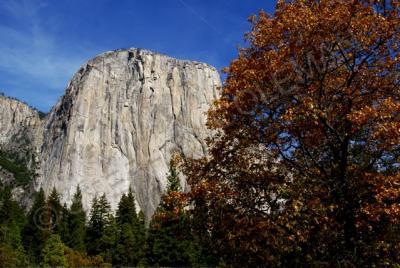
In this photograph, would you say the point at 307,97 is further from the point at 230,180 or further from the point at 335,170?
the point at 230,180

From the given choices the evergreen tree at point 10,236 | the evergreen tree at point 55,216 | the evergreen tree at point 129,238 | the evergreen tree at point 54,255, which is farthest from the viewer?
the evergreen tree at point 55,216

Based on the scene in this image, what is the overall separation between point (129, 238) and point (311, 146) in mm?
52992

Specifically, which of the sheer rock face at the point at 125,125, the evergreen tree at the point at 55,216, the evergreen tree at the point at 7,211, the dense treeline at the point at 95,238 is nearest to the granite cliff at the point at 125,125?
the sheer rock face at the point at 125,125

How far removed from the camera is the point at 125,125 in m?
156

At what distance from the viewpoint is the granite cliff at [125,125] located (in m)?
144

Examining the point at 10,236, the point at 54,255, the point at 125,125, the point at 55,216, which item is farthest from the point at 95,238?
the point at 125,125

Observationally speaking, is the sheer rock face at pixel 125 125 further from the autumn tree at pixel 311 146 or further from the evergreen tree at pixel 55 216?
the autumn tree at pixel 311 146

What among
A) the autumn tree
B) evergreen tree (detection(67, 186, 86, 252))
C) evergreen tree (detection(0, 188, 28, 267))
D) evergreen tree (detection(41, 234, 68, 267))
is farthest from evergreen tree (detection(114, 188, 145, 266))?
the autumn tree

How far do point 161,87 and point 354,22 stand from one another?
6008 inches

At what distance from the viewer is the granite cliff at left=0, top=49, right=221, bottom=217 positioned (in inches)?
5659

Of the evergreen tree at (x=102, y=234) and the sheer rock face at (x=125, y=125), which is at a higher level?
the sheer rock face at (x=125, y=125)

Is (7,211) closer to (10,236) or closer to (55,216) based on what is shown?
(55,216)

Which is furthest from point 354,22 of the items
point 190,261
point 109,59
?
point 109,59

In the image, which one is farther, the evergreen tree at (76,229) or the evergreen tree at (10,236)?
the evergreen tree at (76,229)
